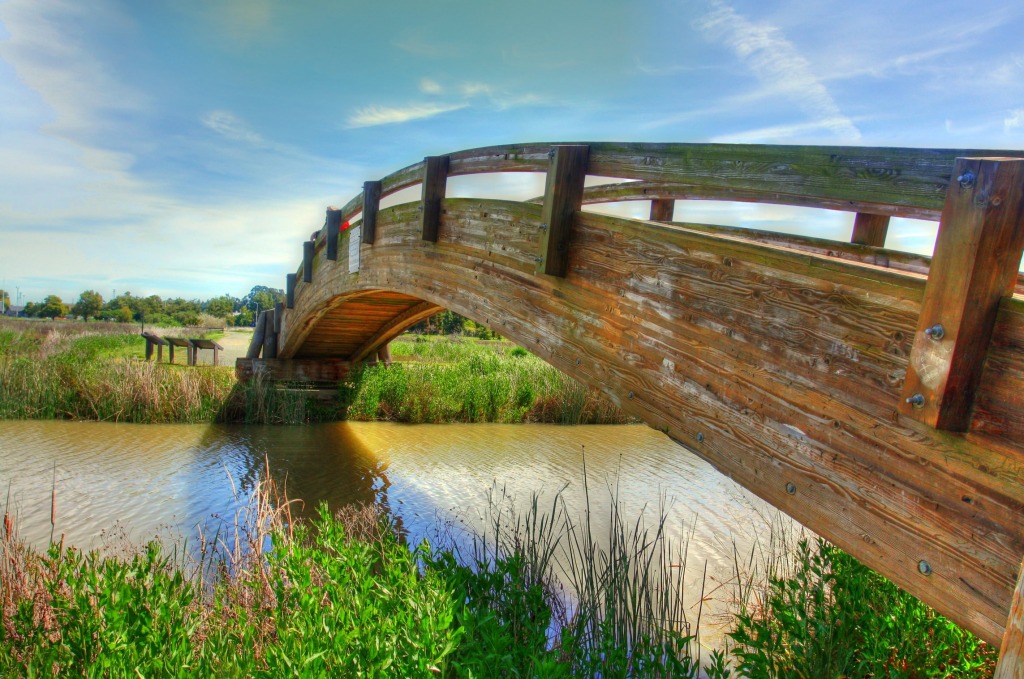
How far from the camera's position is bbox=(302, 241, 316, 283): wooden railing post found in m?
10.0

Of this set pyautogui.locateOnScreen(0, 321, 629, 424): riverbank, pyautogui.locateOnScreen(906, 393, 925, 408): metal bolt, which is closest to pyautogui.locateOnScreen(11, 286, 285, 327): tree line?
pyautogui.locateOnScreen(0, 321, 629, 424): riverbank

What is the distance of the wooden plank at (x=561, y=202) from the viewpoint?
157 inches

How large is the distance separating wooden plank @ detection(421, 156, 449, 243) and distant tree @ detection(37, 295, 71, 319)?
68.3 meters

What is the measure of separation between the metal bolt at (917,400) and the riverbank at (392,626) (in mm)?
1514

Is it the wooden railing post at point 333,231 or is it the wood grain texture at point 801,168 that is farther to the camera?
the wooden railing post at point 333,231

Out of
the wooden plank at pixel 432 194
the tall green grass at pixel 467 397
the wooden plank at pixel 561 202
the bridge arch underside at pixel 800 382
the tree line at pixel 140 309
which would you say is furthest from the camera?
the tree line at pixel 140 309

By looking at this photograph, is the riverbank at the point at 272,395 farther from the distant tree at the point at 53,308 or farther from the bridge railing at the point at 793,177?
the distant tree at the point at 53,308

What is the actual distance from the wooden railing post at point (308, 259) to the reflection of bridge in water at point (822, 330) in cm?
584

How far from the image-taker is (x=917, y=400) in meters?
2.23

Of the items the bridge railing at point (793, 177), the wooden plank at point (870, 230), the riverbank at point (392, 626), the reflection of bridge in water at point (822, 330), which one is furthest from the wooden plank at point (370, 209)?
the wooden plank at point (870, 230)

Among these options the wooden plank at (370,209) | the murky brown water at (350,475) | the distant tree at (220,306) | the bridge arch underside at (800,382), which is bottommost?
the distant tree at (220,306)

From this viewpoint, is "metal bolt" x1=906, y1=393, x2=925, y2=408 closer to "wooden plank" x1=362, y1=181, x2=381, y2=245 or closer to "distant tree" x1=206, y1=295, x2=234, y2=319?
"wooden plank" x1=362, y1=181, x2=381, y2=245

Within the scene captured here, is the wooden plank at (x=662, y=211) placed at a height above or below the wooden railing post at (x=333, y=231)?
above

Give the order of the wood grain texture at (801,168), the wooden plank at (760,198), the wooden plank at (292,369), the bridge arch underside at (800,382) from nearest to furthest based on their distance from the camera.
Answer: the bridge arch underside at (800,382) → the wood grain texture at (801,168) → the wooden plank at (760,198) → the wooden plank at (292,369)
